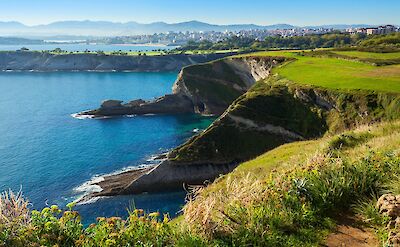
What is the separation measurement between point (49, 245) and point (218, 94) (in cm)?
9130

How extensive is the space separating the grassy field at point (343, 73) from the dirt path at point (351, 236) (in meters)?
44.0

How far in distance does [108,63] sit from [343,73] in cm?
15115

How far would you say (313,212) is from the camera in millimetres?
9172

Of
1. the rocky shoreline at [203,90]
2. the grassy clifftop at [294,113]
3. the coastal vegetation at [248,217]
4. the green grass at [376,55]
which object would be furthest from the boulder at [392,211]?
the rocky shoreline at [203,90]

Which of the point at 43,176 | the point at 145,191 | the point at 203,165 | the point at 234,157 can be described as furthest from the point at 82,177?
the point at 234,157

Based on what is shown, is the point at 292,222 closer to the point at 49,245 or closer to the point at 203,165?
the point at 49,245

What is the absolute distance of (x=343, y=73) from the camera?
6081 cm

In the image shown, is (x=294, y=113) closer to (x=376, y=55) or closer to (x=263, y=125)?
(x=263, y=125)

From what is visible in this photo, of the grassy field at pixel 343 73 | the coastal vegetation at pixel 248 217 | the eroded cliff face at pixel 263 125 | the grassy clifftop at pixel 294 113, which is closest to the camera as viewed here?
the coastal vegetation at pixel 248 217

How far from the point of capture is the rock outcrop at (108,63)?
609 feet

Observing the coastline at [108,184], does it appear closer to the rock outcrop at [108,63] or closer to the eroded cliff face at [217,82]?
the eroded cliff face at [217,82]

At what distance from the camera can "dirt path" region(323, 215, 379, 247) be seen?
8.10 metres

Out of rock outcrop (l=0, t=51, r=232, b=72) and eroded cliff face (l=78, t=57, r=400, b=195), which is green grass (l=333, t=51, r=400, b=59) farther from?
rock outcrop (l=0, t=51, r=232, b=72)

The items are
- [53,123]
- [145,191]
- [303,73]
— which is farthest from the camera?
[53,123]
